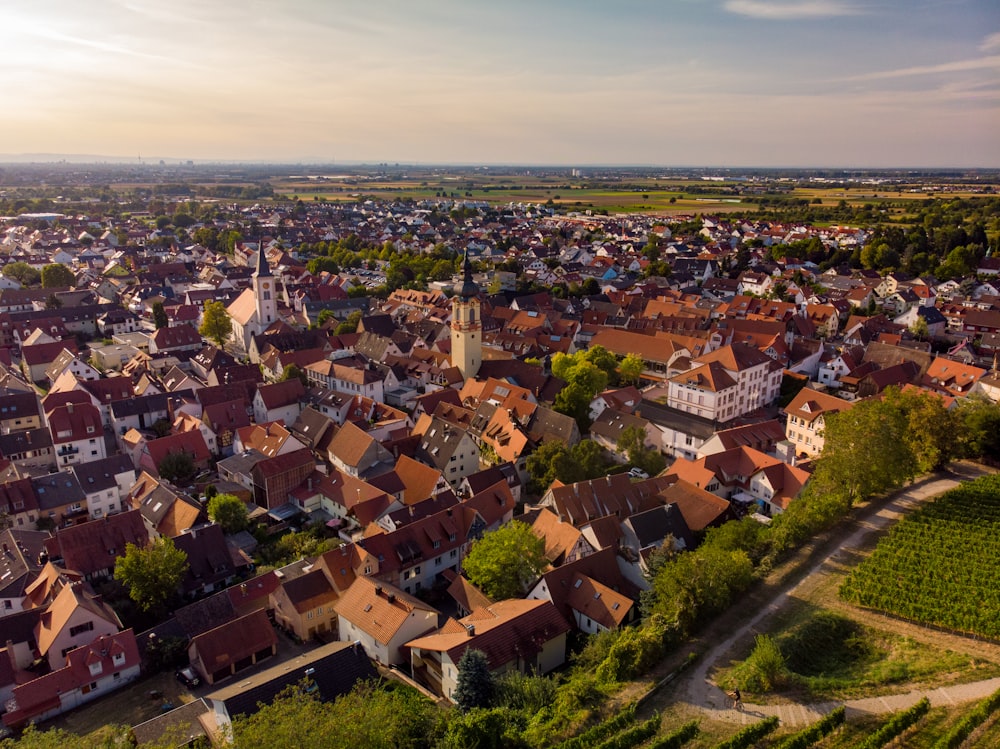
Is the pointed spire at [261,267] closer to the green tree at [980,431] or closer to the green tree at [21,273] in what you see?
the green tree at [21,273]

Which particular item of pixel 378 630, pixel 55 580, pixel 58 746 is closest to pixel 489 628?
pixel 378 630

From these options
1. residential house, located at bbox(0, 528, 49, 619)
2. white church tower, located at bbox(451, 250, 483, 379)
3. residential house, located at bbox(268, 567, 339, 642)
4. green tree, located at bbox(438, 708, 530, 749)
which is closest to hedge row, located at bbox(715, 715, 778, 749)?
green tree, located at bbox(438, 708, 530, 749)

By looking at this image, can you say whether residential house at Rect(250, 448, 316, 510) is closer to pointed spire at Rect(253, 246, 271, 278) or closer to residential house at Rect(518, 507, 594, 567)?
residential house at Rect(518, 507, 594, 567)

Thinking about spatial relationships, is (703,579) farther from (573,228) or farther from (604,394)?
(573,228)

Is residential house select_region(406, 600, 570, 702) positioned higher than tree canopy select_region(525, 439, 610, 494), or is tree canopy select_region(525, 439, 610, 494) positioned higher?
Answer: tree canopy select_region(525, 439, 610, 494)

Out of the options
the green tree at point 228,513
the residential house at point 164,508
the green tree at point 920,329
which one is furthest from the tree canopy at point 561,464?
the green tree at point 920,329
